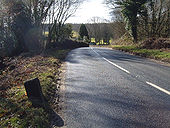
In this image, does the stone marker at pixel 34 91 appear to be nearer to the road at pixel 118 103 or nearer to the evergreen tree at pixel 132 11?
the road at pixel 118 103

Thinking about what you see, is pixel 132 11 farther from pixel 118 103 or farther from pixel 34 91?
pixel 34 91

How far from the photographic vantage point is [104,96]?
5152 millimetres

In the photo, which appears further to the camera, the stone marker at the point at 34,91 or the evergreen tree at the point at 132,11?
the evergreen tree at the point at 132,11

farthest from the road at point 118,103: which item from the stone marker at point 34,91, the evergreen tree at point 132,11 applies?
the evergreen tree at point 132,11

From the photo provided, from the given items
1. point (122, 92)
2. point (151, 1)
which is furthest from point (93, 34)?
point (122, 92)

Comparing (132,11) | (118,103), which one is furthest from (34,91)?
(132,11)

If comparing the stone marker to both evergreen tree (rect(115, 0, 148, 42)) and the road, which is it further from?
evergreen tree (rect(115, 0, 148, 42))

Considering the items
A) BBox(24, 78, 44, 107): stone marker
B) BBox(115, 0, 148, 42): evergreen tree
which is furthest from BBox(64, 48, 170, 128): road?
BBox(115, 0, 148, 42): evergreen tree

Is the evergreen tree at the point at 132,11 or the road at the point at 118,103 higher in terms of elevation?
the evergreen tree at the point at 132,11

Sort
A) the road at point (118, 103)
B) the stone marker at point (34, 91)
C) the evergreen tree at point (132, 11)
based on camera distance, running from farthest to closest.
Answer: 1. the evergreen tree at point (132, 11)
2. the stone marker at point (34, 91)
3. the road at point (118, 103)

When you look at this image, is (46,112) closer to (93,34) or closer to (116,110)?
(116,110)

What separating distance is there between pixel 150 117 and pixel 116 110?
2.56ft

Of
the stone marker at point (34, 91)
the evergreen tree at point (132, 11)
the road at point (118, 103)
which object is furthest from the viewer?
the evergreen tree at point (132, 11)

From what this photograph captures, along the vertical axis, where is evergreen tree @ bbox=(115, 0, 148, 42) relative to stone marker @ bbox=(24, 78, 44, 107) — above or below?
above
